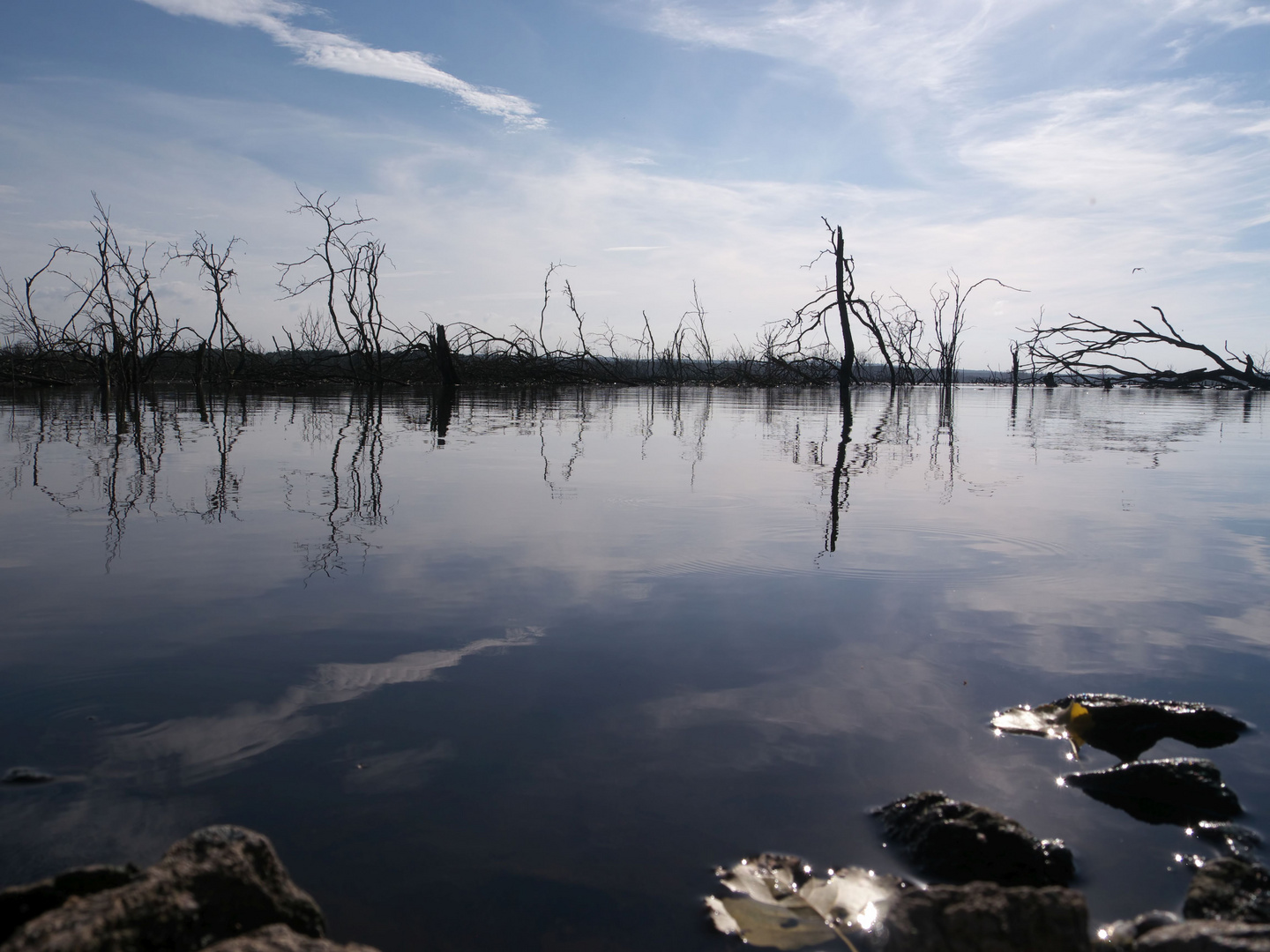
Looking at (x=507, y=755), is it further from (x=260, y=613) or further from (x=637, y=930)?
(x=260, y=613)

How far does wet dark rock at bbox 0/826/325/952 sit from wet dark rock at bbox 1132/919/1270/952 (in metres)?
1.34

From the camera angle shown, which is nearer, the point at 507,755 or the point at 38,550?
the point at 507,755

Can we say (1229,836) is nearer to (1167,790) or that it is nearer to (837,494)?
(1167,790)

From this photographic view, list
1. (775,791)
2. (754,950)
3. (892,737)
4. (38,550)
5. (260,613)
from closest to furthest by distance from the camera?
(754,950) → (775,791) → (892,737) → (260,613) → (38,550)

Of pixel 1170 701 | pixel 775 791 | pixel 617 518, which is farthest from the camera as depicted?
pixel 617 518

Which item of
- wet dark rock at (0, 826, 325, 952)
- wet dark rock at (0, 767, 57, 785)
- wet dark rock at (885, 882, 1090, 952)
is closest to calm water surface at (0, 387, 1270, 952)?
wet dark rock at (0, 767, 57, 785)

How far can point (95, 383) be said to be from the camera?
2375 cm

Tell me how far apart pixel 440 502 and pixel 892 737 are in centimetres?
352

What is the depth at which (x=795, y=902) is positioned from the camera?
1.56m

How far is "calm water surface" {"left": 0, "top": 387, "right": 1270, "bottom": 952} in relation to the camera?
1677mm

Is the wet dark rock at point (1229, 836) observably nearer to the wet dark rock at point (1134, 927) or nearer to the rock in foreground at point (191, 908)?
the wet dark rock at point (1134, 927)

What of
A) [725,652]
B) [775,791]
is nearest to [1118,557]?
[725,652]

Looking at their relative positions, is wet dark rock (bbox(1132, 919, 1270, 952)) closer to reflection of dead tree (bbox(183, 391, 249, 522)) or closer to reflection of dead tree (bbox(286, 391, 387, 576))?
reflection of dead tree (bbox(286, 391, 387, 576))

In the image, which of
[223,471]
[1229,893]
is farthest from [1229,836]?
[223,471]
